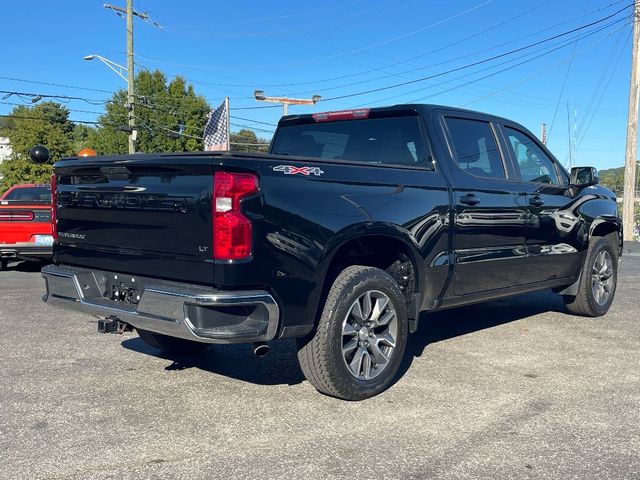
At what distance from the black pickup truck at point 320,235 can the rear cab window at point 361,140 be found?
0.01 meters

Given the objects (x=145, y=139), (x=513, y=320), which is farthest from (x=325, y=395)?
(x=145, y=139)

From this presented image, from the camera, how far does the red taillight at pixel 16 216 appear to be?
10070 mm

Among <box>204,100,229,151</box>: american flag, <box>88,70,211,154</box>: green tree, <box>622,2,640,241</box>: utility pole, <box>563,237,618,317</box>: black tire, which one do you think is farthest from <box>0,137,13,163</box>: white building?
<box>563,237,618,317</box>: black tire

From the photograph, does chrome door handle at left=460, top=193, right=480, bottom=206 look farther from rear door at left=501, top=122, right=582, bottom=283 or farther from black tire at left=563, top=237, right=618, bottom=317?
black tire at left=563, top=237, right=618, bottom=317

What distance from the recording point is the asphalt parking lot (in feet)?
10.0

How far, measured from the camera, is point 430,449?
A: 10.6ft

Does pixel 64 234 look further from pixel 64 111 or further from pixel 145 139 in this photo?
pixel 64 111

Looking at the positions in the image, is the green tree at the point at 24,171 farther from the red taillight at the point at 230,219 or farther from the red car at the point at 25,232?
the red taillight at the point at 230,219

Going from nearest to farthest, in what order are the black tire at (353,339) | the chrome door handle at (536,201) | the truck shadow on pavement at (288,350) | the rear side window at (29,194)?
the black tire at (353,339)
the truck shadow on pavement at (288,350)
the chrome door handle at (536,201)
the rear side window at (29,194)

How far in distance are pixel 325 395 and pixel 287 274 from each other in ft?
3.37

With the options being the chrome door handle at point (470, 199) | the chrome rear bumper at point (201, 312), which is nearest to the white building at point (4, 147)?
the chrome door handle at point (470, 199)

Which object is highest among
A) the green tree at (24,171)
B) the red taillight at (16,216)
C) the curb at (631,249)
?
the green tree at (24,171)

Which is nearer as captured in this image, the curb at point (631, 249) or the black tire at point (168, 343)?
the black tire at point (168, 343)

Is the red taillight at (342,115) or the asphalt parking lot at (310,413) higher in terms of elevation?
the red taillight at (342,115)
